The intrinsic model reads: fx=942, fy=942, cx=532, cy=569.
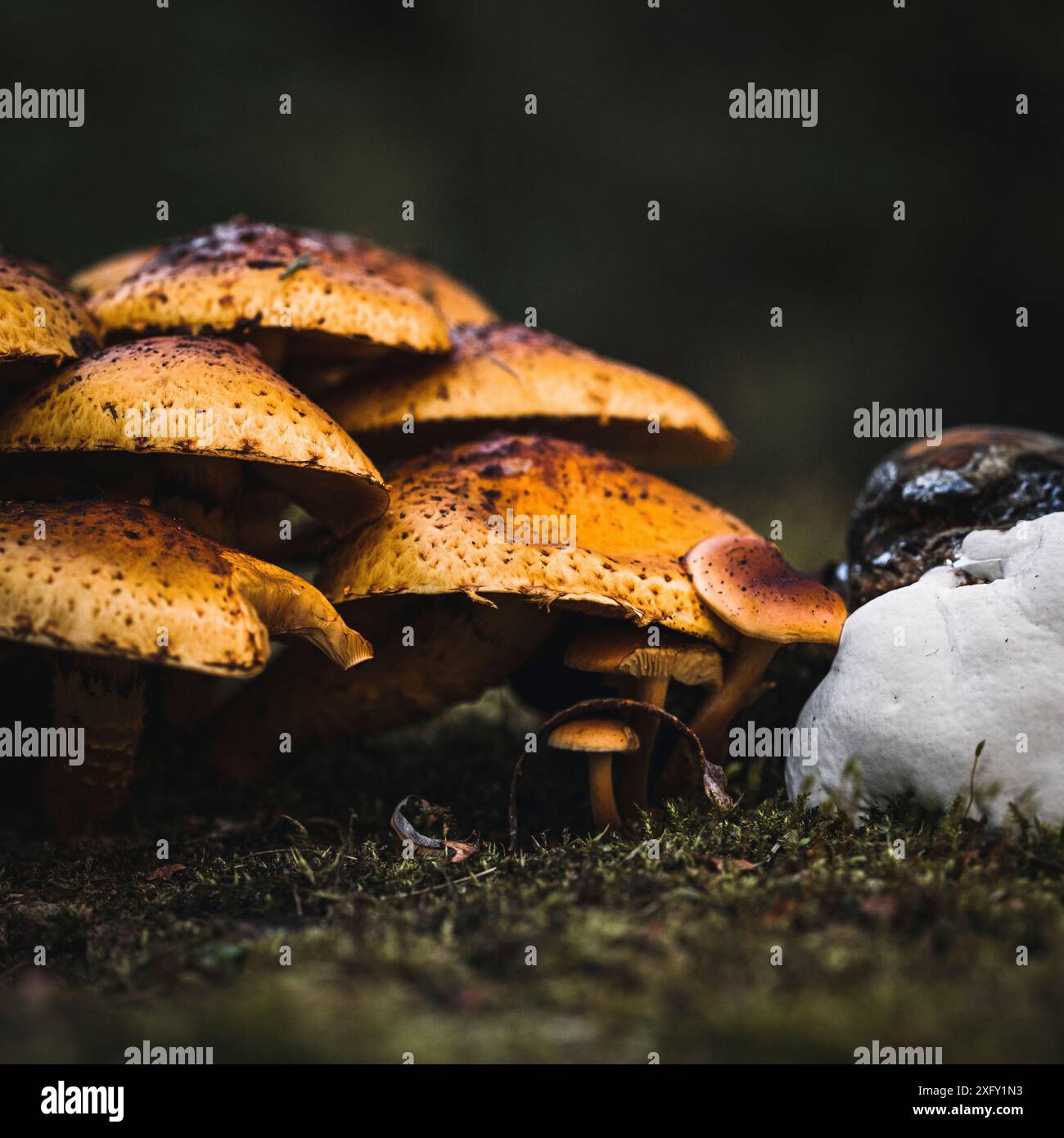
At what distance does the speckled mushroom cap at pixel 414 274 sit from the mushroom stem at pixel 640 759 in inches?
57.9

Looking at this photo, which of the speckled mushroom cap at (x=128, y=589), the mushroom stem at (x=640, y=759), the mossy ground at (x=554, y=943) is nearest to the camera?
the mossy ground at (x=554, y=943)

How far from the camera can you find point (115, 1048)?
1385 mm

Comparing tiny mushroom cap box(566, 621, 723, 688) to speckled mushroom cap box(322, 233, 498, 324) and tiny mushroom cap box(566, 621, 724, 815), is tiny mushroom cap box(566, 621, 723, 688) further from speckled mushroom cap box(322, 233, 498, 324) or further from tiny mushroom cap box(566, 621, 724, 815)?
speckled mushroom cap box(322, 233, 498, 324)

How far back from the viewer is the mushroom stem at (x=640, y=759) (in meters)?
2.62

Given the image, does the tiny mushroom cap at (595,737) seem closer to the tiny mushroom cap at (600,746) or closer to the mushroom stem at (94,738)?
the tiny mushroom cap at (600,746)

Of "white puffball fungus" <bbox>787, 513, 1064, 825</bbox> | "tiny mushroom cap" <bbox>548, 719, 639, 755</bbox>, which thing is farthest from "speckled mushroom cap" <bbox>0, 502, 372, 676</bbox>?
"white puffball fungus" <bbox>787, 513, 1064, 825</bbox>

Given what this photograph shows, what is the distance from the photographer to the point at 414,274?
3.62 metres

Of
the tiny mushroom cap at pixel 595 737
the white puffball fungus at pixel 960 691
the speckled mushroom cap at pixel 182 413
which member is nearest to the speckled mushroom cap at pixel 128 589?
the speckled mushroom cap at pixel 182 413

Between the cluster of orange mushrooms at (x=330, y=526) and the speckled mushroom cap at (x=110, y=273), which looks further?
the speckled mushroom cap at (x=110, y=273)

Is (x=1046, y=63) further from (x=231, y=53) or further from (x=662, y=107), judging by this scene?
(x=231, y=53)

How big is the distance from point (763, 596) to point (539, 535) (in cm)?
61

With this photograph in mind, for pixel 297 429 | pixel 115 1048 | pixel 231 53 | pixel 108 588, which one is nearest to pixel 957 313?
Answer: pixel 231 53

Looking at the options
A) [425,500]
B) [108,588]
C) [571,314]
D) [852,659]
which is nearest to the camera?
[108,588]
